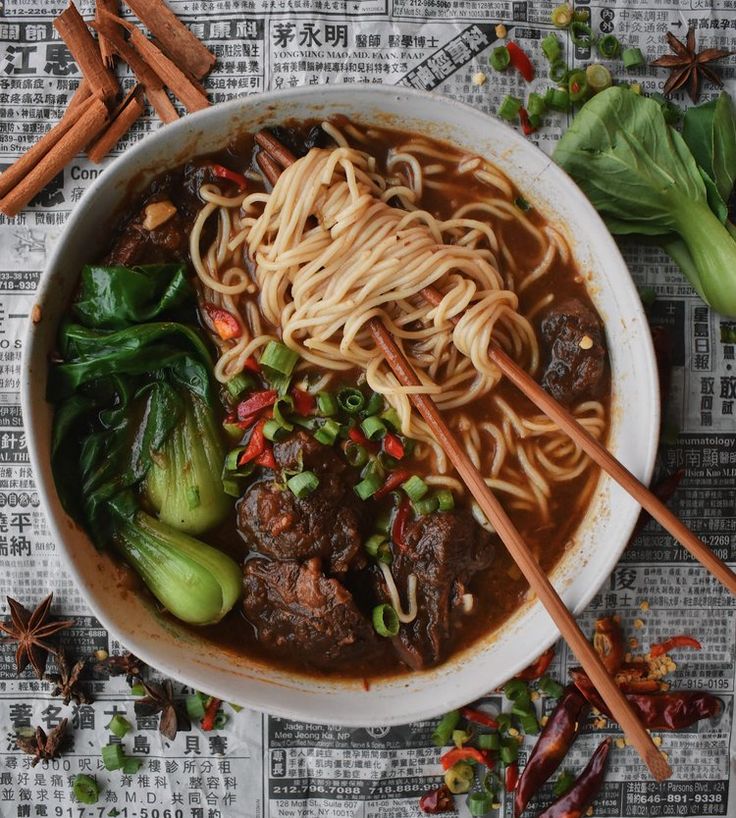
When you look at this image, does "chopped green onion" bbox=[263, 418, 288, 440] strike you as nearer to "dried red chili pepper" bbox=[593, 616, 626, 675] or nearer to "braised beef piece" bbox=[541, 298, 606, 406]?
"braised beef piece" bbox=[541, 298, 606, 406]

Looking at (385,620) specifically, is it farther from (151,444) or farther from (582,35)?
(582,35)

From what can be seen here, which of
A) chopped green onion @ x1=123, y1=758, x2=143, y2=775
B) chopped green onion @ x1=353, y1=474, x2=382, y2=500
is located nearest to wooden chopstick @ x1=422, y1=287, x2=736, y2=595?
chopped green onion @ x1=353, y1=474, x2=382, y2=500

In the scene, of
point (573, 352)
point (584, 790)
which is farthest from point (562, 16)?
point (584, 790)

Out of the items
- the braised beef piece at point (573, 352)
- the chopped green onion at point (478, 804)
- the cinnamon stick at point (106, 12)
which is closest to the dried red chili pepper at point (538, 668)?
the chopped green onion at point (478, 804)

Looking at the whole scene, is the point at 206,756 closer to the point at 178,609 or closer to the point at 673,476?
the point at 178,609

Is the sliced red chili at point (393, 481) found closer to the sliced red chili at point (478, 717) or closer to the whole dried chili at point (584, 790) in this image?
the sliced red chili at point (478, 717)

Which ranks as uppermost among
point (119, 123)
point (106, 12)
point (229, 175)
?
point (106, 12)
